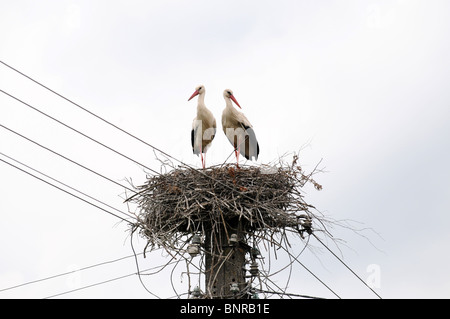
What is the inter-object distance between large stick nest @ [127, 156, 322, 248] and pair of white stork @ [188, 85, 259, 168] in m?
1.98

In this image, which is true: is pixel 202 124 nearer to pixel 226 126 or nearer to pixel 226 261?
pixel 226 126

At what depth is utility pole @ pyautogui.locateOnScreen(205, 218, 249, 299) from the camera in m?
6.26

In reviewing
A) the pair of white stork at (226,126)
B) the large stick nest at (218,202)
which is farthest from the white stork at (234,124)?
the large stick nest at (218,202)

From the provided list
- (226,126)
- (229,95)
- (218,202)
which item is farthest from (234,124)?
(218,202)

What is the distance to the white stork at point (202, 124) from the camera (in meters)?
9.16

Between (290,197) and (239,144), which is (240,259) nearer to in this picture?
(290,197)

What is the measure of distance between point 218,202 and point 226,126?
2.79 metres

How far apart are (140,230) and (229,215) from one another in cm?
99

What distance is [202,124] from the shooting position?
9188 mm

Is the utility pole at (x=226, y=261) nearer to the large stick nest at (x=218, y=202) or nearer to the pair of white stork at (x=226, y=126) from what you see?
the large stick nest at (x=218, y=202)
